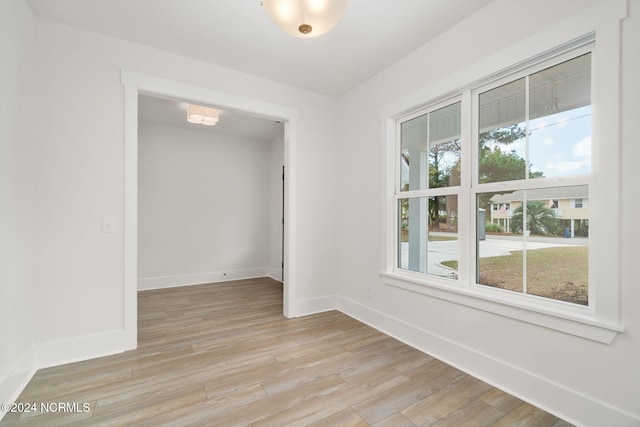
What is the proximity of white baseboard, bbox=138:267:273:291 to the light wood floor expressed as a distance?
197 centimetres

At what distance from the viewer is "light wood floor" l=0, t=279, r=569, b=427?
1761 mm

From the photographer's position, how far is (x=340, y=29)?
2.50 metres

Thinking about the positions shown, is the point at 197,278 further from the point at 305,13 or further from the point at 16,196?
the point at 305,13

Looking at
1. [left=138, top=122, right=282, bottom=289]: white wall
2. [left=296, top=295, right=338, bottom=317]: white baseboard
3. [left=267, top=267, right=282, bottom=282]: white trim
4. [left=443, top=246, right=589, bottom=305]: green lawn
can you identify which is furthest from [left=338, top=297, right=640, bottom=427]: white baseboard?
[left=138, top=122, right=282, bottom=289]: white wall

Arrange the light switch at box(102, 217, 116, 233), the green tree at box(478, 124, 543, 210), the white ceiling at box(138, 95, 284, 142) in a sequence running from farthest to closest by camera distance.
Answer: the white ceiling at box(138, 95, 284, 142), the light switch at box(102, 217, 116, 233), the green tree at box(478, 124, 543, 210)

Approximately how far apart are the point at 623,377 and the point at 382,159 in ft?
7.98

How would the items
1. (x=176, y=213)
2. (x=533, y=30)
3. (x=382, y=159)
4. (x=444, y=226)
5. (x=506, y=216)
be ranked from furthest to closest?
1. (x=176, y=213)
2. (x=382, y=159)
3. (x=444, y=226)
4. (x=506, y=216)
5. (x=533, y=30)

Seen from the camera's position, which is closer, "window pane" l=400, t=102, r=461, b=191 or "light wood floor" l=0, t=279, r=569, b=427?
"light wood floor" l=0, t=279, r=569, b=427

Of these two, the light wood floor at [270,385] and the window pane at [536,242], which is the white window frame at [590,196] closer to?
the window pane at [536,242]

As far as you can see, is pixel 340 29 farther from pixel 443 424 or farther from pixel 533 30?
pixel 443 424

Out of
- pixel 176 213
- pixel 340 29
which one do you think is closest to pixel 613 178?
pixel 340 29

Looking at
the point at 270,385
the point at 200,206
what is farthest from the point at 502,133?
the point at 200,206

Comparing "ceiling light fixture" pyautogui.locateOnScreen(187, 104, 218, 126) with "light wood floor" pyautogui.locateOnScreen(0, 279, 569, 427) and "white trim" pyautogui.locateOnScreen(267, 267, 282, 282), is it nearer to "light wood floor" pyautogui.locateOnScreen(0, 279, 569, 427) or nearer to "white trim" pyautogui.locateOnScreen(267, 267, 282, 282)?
"light wood floor" pyautogui.locateOnScreen(0, 279, 569, 427)

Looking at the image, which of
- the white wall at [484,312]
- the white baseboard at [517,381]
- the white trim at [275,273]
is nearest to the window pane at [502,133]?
the white wall at [484,312]
